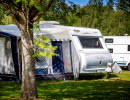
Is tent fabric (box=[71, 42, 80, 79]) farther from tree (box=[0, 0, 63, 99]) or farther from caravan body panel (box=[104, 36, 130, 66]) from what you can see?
caravan body panel (box=[104, 36, 130, 66])

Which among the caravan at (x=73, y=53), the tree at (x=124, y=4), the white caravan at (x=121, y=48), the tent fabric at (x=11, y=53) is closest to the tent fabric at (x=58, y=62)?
the caravan at (x=73, y=53)

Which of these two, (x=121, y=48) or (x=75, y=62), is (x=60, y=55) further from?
(x=121, y=48)

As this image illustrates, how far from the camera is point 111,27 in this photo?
38.3m

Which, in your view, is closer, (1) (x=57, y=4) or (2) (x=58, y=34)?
(1) (x=57, y=4)

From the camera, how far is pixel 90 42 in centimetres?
1414

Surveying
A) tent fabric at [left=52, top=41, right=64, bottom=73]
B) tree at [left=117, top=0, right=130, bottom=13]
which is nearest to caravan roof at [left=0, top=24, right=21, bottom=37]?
tent fabric at [left=52, top=41, right=64, bottom=73]

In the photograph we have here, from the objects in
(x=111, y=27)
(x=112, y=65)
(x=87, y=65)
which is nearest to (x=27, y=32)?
(x=87, y=65)

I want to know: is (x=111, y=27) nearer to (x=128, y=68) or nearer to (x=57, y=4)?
(x=128, y=68)

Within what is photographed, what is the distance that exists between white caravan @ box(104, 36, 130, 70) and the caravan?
6.72m

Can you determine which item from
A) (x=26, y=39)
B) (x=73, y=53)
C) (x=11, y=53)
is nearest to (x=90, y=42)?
(x=73, y=53)

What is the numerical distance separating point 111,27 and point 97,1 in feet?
Result: 101

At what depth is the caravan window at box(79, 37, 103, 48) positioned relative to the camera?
13.8 m

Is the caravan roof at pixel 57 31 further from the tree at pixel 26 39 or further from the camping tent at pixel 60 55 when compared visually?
the tree at pixel 26 39

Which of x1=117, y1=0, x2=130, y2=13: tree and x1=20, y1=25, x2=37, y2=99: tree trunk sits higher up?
x1=117, y1=0, x2=130, y2=13: tree
